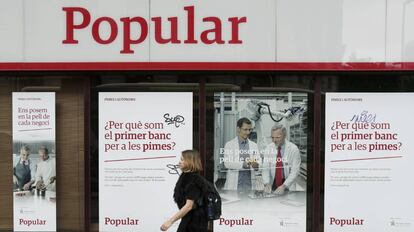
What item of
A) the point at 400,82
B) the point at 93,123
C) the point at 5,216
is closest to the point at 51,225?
the point at 5,216

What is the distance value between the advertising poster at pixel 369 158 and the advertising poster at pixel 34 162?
3.94m

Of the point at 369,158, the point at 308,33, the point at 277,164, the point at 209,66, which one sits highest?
the point at 308,33

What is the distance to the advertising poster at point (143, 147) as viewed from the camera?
701cm

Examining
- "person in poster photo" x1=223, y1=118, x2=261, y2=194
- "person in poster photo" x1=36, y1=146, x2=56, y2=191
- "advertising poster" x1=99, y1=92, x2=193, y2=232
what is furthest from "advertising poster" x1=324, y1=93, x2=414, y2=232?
"person in poster photo" x1=36, y1=146, x2=56, y2=191

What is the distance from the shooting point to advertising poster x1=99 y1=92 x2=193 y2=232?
23.0ft

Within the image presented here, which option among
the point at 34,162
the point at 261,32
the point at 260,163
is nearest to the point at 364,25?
the point at 261,32

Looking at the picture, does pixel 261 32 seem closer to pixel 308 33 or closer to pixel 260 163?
pixel 308 33

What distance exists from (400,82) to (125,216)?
431 centimetres

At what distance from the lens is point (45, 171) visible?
7.17 metres

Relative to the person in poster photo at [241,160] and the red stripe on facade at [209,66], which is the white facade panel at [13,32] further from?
the person in poster photo at [241,160]

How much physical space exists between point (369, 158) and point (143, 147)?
10.4 feet

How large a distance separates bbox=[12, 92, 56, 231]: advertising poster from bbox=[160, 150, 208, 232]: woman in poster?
2649 mm

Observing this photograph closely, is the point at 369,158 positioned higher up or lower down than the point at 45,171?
higher up

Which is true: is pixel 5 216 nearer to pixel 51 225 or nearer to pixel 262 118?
pixel 51 225
